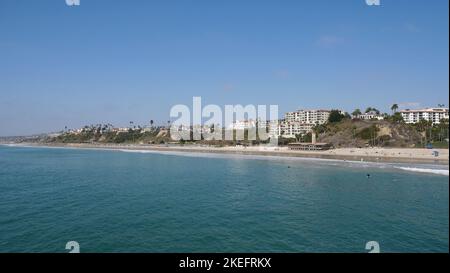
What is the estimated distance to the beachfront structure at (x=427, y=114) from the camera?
81162 millimetres

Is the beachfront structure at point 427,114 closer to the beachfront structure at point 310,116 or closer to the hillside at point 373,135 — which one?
the hillside at point 373,135

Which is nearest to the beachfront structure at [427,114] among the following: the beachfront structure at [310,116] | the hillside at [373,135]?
the hillside at [373,135]

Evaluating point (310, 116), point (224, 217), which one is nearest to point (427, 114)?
point (310, 116)

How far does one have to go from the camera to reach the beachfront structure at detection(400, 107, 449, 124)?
8116 centimetres

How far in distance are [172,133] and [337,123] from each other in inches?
2494

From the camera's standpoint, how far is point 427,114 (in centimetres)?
8400

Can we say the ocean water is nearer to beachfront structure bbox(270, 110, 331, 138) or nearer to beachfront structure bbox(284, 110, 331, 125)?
beachfront structure bbox(270, 110, 331, 138)

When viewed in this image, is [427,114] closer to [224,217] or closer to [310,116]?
[310,116]

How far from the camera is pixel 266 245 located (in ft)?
34.4

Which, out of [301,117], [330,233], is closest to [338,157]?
[330,233]

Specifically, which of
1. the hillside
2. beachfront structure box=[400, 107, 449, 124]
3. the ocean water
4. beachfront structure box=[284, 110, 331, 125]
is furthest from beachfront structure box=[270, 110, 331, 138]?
the ocean water

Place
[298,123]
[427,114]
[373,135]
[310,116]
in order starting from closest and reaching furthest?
1. [373,135]
2. [427,114]
3. [298,123]
4. [310,116]

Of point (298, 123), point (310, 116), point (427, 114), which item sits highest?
point (310, 116)
